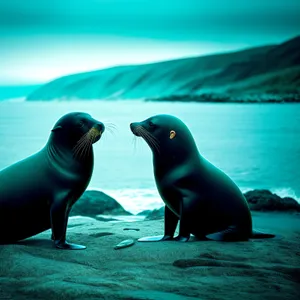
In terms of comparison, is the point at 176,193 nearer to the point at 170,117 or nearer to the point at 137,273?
the point at 170,117

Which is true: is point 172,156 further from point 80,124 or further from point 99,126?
point 80,124

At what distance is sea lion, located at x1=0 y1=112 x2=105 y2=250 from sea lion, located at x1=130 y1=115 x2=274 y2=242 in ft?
1.86

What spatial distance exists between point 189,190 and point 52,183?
125 cm

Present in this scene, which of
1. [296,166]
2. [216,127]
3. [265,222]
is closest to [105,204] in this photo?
[265,222]

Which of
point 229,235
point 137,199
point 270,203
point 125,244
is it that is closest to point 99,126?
point 125,244

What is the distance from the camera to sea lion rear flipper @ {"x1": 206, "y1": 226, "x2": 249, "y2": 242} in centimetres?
506

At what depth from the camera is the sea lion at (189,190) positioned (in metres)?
5.07

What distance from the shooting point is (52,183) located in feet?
16.3

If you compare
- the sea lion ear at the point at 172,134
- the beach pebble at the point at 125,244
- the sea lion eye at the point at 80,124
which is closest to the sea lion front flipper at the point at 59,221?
the beach pebble at the point at 125,244

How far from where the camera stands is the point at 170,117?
5324mm

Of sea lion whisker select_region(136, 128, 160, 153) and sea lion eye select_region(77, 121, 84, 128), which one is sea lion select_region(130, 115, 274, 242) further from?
sea lion eye select_region(77, 121, 84, 128)

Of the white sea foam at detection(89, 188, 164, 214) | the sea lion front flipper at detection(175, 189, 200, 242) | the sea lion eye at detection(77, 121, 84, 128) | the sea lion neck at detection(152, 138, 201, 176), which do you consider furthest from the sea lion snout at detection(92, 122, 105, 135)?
the white sea foam at detection(89, 188, 164, 214)

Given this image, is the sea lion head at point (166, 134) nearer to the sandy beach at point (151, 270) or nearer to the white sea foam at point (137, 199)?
the sandy beach at point (151, 270)

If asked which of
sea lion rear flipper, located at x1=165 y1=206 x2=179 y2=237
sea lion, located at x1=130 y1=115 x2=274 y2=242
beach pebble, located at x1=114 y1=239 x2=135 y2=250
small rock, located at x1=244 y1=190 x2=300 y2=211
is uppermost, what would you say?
sea lion, located at x1=130 y1=115 x2=274 y2=242
